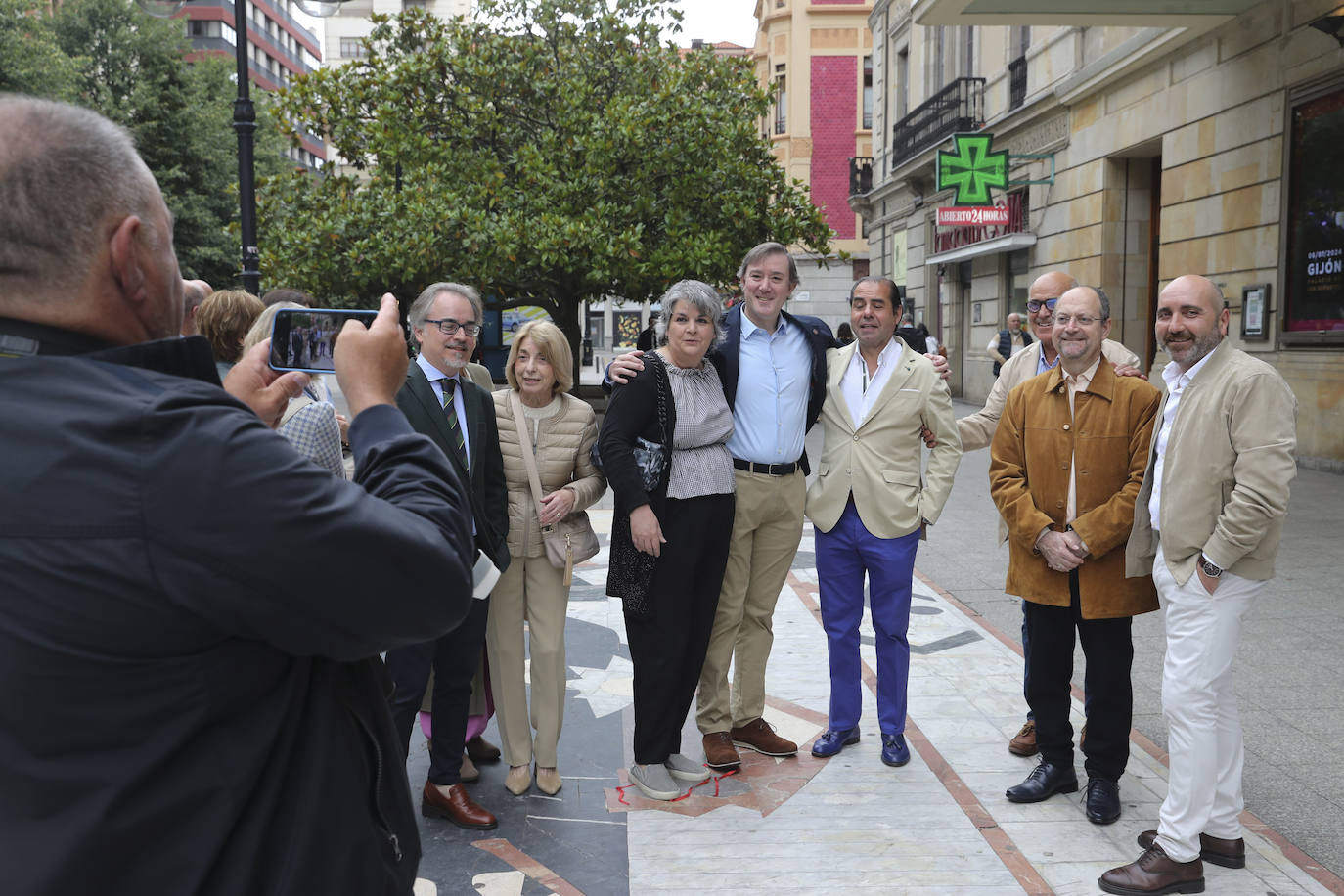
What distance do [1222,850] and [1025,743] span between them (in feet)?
3.50

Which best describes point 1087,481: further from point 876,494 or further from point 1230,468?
point 876,494

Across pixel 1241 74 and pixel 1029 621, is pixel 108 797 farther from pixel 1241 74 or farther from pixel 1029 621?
pixel 1241 74

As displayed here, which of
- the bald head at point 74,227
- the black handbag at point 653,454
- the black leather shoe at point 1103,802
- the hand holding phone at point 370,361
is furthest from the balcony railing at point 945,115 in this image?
the bald head at point 74,227

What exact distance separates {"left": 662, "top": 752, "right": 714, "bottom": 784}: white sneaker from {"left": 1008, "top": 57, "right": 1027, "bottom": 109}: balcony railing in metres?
18.9

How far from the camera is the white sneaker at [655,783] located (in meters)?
4.37

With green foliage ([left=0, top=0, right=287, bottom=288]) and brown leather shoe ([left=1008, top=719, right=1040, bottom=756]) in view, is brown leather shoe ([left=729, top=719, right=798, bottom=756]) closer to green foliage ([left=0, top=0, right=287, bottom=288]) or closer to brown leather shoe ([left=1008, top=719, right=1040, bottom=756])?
brown leather shoe ([left=1008, top=719, right=1040, bottom=756])

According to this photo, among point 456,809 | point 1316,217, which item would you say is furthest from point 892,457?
point 1316,217

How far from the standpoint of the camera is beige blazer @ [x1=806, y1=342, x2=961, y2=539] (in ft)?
15.7

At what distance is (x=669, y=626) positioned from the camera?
4.49m

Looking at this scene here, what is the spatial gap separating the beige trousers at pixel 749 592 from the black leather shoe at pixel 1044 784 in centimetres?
115

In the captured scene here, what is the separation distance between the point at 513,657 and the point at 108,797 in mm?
3285

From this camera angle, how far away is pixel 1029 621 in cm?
446

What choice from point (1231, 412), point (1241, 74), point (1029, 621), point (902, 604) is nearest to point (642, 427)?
point (902, 604)

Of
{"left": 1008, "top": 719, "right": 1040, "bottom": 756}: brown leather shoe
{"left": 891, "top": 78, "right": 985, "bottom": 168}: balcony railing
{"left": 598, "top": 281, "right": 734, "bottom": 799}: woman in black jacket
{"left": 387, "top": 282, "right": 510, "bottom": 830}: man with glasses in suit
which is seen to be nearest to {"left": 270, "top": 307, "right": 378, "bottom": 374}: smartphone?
{"left": 387, "top": 282, "right": 510, "bottom": 830}: man with glasses in suit
